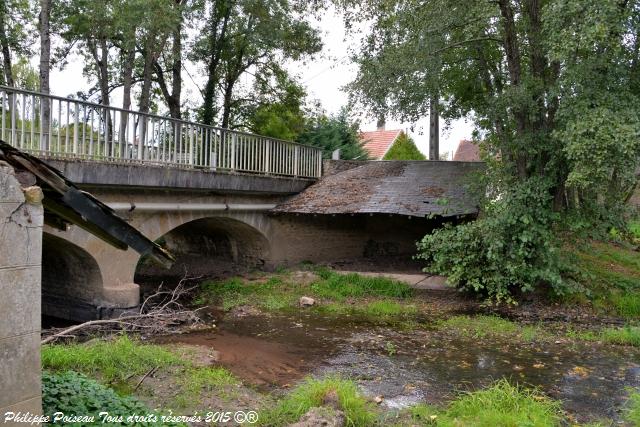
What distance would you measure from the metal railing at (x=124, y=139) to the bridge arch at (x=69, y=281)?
162cm

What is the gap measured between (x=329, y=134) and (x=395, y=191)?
247 inches

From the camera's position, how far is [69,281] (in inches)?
350

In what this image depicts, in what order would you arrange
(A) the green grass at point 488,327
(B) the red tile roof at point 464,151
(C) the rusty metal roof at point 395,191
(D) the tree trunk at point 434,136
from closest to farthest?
(A) the green grass at point 488,327, (C) the rusty metal roof at point 395,191, (D) the tree trunk at point 434,136, (B) the red tile roof at point 464,151

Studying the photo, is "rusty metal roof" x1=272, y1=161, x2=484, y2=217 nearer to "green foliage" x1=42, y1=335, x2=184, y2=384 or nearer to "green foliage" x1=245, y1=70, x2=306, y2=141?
"green foliage" x1=245, y1=70, x2=306, y2=141

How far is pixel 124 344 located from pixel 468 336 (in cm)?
508

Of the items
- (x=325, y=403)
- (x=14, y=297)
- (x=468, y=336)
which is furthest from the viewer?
(x=468, y=336)

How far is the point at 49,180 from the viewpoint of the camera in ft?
9.37

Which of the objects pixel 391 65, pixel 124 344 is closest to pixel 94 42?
pixel 391 65

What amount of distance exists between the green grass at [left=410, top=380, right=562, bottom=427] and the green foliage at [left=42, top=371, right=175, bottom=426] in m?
2.58

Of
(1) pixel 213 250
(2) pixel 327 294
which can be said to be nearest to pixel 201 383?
(2) pixel 327 294

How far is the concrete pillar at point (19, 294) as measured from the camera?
8.53 feet

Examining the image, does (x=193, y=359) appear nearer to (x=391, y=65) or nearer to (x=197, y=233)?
(x=391, y=65)

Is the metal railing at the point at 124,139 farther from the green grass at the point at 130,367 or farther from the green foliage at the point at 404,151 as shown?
the green foliage at the point at 404,151

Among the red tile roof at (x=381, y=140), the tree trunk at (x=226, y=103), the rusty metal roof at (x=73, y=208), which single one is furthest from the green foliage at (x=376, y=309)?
the red tile roof at (x=381, y=140)
